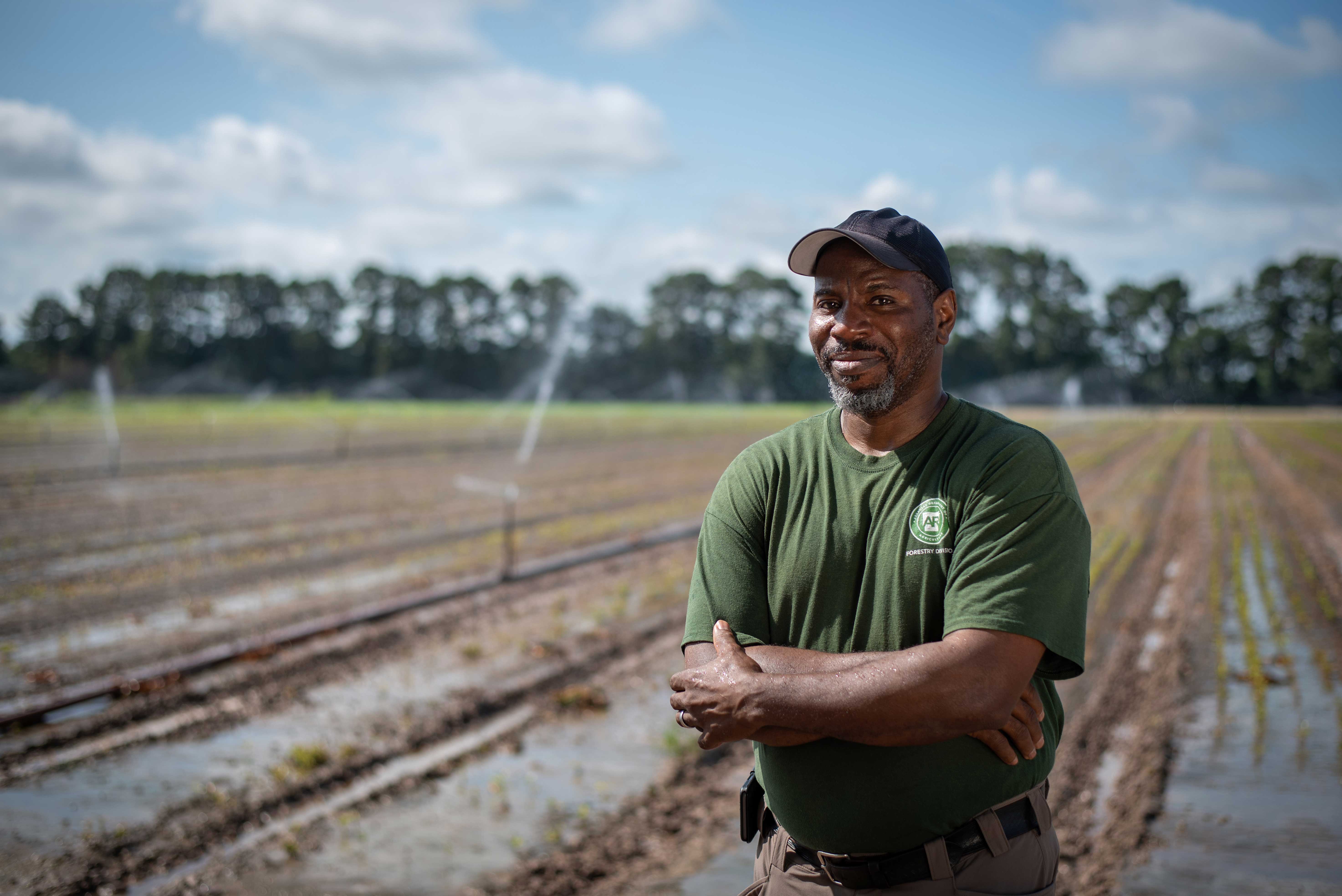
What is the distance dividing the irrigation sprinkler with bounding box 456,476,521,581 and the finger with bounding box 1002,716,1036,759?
8873 millimetres

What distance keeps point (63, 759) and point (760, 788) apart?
5.11m

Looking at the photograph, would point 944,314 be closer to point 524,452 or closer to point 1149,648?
point 1149,648

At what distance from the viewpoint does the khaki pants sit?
186 cm

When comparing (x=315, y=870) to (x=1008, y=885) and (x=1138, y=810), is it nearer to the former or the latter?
(x=1008, y=885)

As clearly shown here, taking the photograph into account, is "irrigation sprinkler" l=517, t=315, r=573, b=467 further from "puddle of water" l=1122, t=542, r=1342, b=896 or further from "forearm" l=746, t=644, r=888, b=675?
"forearm" l=746, t=644, r=888, b=675

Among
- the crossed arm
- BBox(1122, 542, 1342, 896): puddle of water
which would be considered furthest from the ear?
BBox(1122, 542, 1342, 896): puddle of water

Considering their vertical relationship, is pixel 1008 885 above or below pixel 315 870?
above

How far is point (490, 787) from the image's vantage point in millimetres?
5422

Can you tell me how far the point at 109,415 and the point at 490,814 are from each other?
1690 inches

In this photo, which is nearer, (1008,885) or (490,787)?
(1008,885)

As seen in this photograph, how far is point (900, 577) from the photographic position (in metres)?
1.91

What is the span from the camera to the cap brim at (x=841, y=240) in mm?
1945

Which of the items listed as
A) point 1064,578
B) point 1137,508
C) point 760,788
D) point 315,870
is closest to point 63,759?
point 315,870

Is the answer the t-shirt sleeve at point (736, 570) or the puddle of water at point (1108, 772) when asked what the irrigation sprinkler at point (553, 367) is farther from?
the t-shirt sleeve at point (736, 570)
